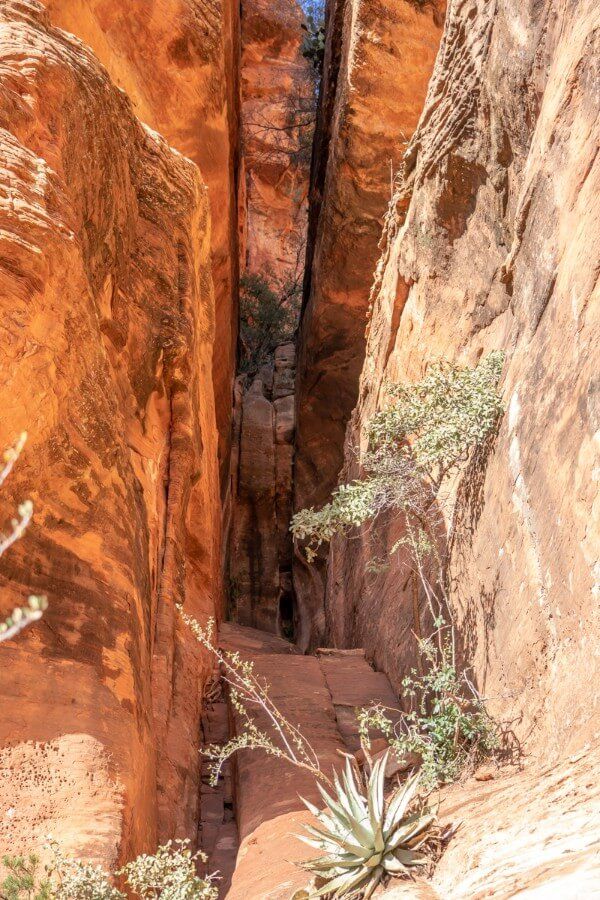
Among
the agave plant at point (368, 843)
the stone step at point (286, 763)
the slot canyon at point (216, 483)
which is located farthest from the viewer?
the stone step at point (286, 763)

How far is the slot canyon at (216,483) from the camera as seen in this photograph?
414 centimetres

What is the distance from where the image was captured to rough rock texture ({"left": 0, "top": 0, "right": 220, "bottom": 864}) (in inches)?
167

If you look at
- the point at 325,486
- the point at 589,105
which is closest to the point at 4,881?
the point at 589,105

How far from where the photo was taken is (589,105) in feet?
16.0

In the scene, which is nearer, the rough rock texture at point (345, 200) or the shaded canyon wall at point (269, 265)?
the rough rock texture at point (345, 200)

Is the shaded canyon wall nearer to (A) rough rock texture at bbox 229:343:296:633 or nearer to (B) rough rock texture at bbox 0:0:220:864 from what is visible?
(A) rough rock texture at bbox 229:343:296:633

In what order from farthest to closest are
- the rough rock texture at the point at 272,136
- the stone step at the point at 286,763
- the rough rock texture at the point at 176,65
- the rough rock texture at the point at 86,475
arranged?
the rough rock texture at the point at 272,136, the rough rock texture at the point at 176,65, the stone step at the point at 286,763, the rough rock texture at the point at 86,475

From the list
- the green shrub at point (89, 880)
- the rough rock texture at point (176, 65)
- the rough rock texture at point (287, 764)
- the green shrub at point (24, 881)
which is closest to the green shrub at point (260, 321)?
the rough rock texture at point (176, 65)

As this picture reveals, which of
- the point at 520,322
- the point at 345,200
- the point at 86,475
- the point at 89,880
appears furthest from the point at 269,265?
the point at 89,880

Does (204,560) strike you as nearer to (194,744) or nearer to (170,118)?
(194,744)

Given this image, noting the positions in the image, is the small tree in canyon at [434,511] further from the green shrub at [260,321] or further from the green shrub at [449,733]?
the green shrub at [260,321]

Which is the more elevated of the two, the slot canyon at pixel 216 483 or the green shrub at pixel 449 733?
the slot canyon at pixel 216 483

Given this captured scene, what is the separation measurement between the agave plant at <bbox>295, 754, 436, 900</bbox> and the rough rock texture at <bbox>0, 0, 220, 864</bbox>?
109cm

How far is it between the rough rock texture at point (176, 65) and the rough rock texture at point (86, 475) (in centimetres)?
418
